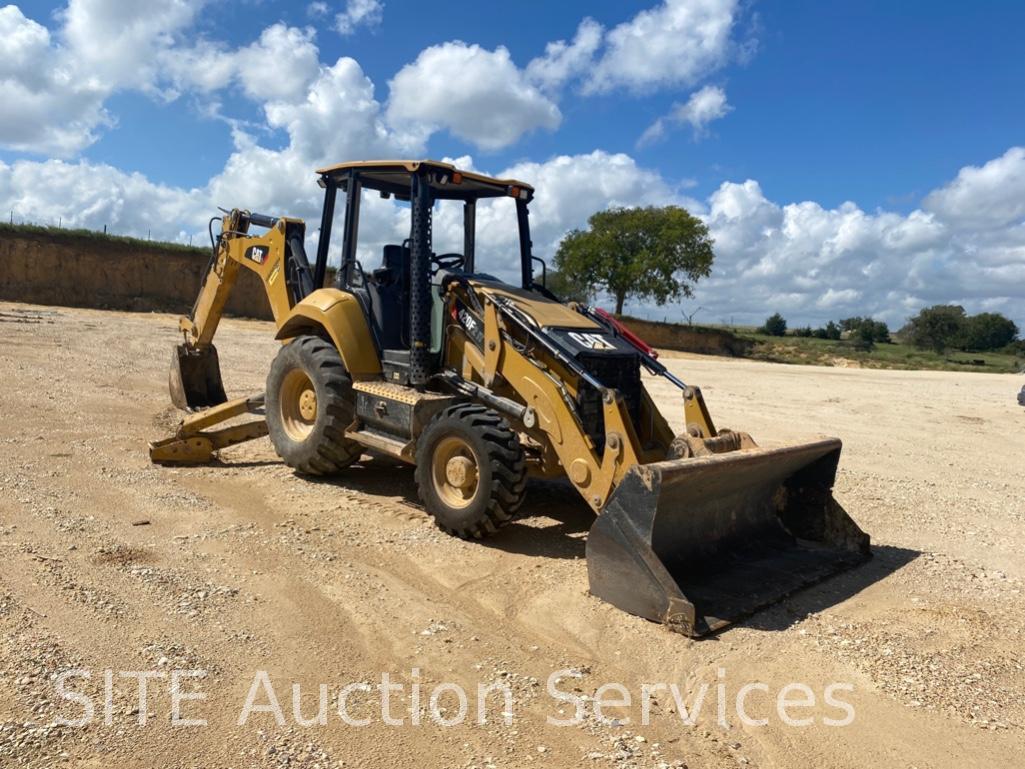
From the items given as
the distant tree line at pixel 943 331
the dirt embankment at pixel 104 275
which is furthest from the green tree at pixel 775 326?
the dirt embankment at pixel 104 275

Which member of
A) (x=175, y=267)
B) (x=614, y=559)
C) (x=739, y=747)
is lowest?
(x=739, y=747)

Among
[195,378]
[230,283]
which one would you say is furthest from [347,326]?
[195,378]

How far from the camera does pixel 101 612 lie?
4.32 m

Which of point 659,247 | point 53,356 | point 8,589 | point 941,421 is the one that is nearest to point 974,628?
point 8,589

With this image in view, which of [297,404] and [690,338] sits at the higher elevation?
[690,338]

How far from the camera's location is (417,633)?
4.46 metres

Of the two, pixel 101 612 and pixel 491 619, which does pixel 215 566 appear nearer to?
pixel 101 612

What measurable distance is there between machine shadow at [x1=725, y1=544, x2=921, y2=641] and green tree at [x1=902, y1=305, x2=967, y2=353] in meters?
64.1

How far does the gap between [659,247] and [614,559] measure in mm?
43368

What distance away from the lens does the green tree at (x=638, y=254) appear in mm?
46406

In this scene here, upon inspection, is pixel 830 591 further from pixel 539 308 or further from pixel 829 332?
pixel 829 332

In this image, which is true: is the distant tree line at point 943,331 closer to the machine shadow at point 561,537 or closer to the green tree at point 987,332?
the green tree at point 987,332

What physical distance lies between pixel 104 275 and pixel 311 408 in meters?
27.6

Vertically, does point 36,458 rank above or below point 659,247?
below
